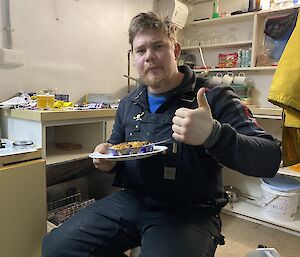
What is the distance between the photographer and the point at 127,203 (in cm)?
113

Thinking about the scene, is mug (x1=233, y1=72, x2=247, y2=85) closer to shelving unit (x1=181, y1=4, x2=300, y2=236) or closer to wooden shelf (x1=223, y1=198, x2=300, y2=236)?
shelving unit (x1=181, y1=4, x2=300, y2=236)

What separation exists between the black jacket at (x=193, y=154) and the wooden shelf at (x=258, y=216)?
122cm

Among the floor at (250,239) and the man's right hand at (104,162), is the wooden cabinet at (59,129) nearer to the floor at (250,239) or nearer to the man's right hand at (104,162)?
the man's right hand at (104,162)

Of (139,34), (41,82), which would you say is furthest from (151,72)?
(41,82)

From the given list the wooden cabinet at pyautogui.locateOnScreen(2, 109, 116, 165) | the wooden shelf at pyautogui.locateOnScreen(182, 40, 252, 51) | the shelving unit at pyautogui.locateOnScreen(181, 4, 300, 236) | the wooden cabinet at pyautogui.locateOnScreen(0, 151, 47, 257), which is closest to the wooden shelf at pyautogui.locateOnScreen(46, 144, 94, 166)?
the wooden cabinet at pyautogui.locateOnScreen(2, 109, 116, 165)

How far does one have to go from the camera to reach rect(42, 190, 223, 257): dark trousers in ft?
2.97

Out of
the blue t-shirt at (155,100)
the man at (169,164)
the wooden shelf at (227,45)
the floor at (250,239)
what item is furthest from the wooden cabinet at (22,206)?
the wooden shelf at (227,45)

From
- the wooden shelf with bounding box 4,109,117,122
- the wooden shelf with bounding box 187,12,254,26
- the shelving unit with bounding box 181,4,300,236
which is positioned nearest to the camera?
the wooden shelf with bounding box 4,109,117,122

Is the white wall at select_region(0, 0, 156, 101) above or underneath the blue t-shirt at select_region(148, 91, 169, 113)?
above

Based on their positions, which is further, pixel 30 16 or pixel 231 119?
pixel 30 16

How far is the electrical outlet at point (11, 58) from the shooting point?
1612 millimetres

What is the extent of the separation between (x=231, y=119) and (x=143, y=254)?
0.58 meters

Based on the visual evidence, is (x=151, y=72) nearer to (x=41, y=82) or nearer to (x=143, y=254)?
(x=143, y=254)

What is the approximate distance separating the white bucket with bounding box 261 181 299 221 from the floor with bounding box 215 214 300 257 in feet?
0.44
